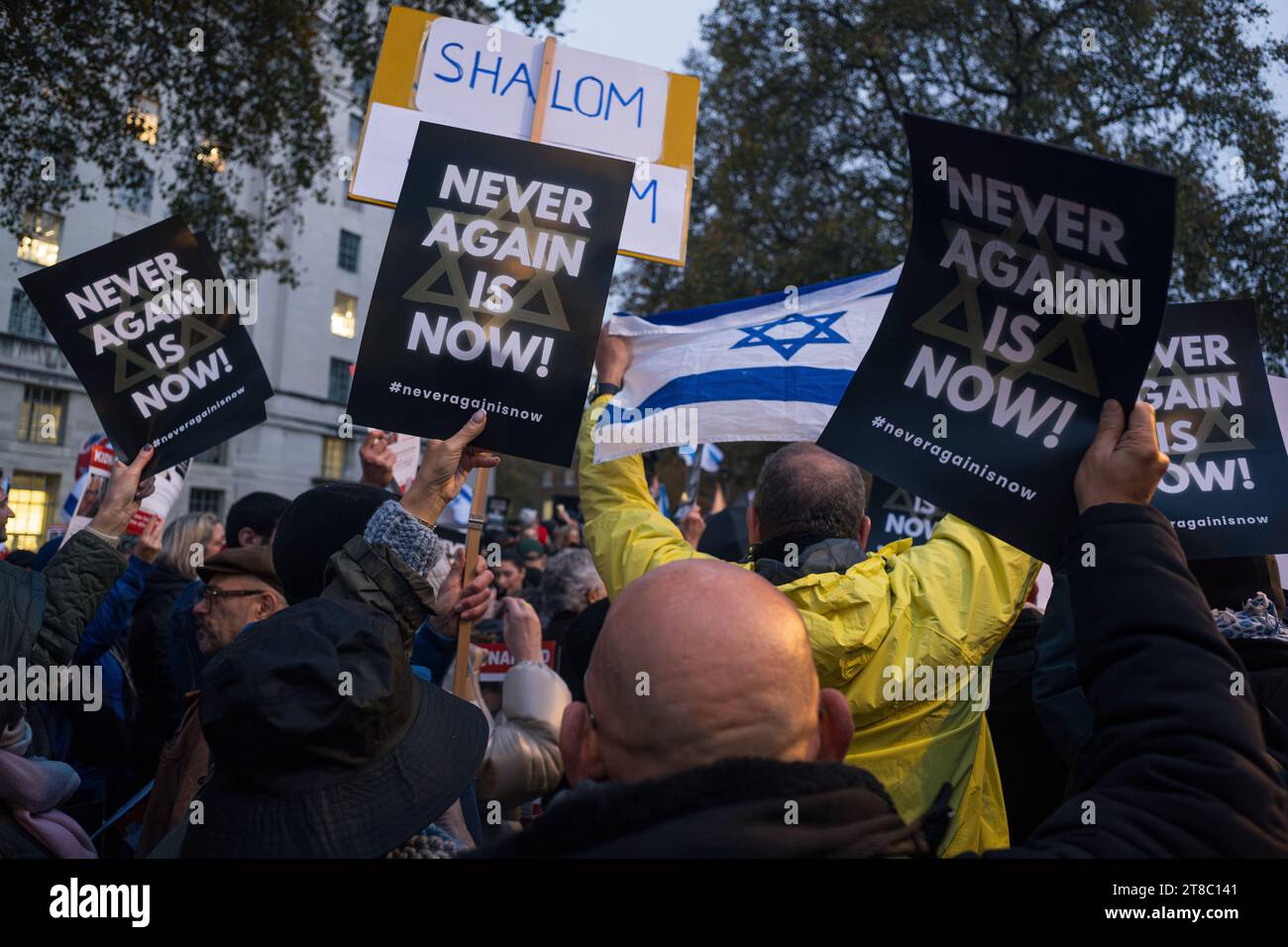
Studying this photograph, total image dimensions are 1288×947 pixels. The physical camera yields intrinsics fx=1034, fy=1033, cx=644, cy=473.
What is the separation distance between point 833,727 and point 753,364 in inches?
108

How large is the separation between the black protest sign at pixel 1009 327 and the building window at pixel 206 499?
106 ft

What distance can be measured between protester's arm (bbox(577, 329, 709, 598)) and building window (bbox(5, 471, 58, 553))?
26.7 metres

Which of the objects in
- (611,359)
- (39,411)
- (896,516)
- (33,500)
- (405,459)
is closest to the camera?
(611,359)

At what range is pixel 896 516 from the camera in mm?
5688

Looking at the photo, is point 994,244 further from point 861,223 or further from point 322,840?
point 861,223

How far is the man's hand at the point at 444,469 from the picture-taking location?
2.41 meters

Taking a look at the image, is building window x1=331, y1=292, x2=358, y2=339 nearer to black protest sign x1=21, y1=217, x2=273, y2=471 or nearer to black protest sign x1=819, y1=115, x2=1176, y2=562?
black protest sign x1=21, y1=217, x2=273, y2=471

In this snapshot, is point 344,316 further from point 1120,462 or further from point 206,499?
point 1120,462

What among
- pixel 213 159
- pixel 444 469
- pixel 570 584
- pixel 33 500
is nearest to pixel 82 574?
pixel 444 469

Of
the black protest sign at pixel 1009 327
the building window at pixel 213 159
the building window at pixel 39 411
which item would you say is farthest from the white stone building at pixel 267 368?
the black protest sign at pixel 1009 327

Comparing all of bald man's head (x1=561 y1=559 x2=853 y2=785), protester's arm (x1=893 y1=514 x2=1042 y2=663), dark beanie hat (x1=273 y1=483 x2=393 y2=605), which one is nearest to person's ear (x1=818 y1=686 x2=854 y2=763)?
bald man's head (x1=561 y1=559 x2=853 y2=785)

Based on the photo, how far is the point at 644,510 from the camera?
2877mm
